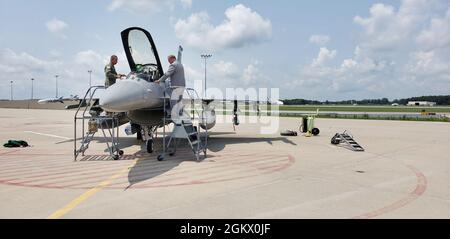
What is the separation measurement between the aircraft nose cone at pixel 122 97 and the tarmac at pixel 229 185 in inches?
69.3

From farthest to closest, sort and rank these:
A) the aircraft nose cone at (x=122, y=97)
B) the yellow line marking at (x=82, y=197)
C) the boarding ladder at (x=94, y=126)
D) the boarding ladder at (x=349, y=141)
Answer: the boarding ladder at (x=349, y=141) → the boarding ladder at (x=94, y=126) → the aircraft nose cone at (x=122, y=97) → the yellow line marking at (x=82, y=197)

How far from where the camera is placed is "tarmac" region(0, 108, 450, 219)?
586cm

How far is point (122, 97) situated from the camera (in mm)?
9633

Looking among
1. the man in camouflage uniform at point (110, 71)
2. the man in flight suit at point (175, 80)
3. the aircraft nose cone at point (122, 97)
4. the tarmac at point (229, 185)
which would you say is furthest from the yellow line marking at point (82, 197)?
the man in camouflage uniform at point (110, 71)

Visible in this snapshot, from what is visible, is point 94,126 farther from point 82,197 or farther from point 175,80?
point 82,197

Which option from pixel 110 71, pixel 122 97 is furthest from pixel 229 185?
pixel 110 71

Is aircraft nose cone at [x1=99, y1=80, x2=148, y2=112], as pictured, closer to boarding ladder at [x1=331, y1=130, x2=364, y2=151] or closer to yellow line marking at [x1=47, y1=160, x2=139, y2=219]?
yellow line marking at [x1=47, y1=160, x2=139, y2=219]

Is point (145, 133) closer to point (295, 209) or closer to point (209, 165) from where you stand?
point (209, 165)

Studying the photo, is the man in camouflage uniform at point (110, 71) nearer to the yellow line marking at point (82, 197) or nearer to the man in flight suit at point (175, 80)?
the man in flight suit at point (175, 80)

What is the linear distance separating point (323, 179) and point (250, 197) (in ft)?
8.34

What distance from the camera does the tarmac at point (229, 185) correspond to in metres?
5.86

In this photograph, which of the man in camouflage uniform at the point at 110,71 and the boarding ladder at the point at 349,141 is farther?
the boarding ladder at the point at 349,141

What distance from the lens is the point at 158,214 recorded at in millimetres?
5648
